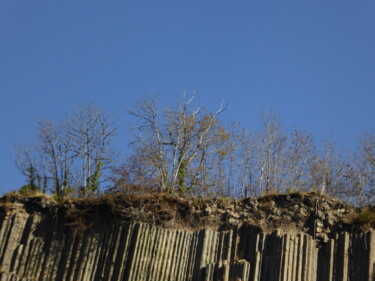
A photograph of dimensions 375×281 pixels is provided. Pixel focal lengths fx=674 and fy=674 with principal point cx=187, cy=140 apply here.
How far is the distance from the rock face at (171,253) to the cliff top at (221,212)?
282 mm

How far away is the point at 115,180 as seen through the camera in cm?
2509

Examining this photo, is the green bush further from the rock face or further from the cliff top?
the rock face

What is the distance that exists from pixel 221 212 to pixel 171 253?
7.89 feet

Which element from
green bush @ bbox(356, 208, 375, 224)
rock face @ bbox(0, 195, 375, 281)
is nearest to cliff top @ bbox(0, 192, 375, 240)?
green bush @ bbox(356, 208, 375, 224)

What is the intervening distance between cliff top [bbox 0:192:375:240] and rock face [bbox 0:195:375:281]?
0.28 m

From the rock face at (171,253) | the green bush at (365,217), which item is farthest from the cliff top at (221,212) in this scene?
the rock face at (171,253)

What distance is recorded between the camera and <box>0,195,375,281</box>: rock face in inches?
750

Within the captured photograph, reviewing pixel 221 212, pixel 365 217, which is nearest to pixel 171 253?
pixel 221 212

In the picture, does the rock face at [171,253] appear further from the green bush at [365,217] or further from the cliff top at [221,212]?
the green bush at [365,217]

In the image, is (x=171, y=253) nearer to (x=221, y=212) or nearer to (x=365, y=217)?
(x=221, y=212)

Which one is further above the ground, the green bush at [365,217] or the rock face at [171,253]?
the green bush at [365,217]

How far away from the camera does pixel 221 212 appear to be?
21.7m

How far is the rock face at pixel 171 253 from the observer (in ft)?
62.5

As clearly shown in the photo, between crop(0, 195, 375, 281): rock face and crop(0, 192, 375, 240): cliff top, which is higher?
crop(0, 192, 375, 240): cliff top
